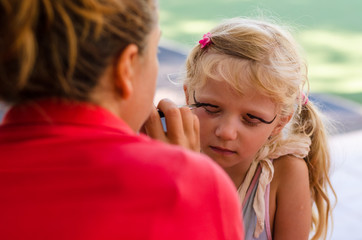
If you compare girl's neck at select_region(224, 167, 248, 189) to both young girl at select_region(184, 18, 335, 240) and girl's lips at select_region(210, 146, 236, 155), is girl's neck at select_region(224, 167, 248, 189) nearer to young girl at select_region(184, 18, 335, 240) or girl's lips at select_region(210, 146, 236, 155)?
young girl at select_region(184, 18, 335, 240)

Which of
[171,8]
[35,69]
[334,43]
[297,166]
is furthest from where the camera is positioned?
[171,8]

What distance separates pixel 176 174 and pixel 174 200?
0.04 meters

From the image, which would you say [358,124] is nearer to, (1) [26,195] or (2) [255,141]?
(2) [255,141]

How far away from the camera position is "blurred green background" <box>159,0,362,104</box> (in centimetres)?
542

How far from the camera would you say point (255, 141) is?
1.73 meters

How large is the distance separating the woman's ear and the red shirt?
0.18 ft

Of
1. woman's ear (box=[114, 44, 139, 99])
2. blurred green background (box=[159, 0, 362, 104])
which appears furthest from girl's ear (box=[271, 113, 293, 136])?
blurred green background (box=[159, 0, 362, 104])

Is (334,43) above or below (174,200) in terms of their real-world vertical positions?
above

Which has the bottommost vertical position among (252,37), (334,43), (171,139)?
(171,139)

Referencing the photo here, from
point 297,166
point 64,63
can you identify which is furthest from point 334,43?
point 64,63

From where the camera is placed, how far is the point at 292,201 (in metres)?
1.82

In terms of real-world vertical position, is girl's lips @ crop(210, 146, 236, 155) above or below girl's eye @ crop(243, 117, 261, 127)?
below

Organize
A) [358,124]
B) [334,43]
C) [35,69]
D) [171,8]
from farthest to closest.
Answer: [171,8] → [334,43] → [358,124] → [35,69]

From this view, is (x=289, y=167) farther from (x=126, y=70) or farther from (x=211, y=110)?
(x=126, y=70)
